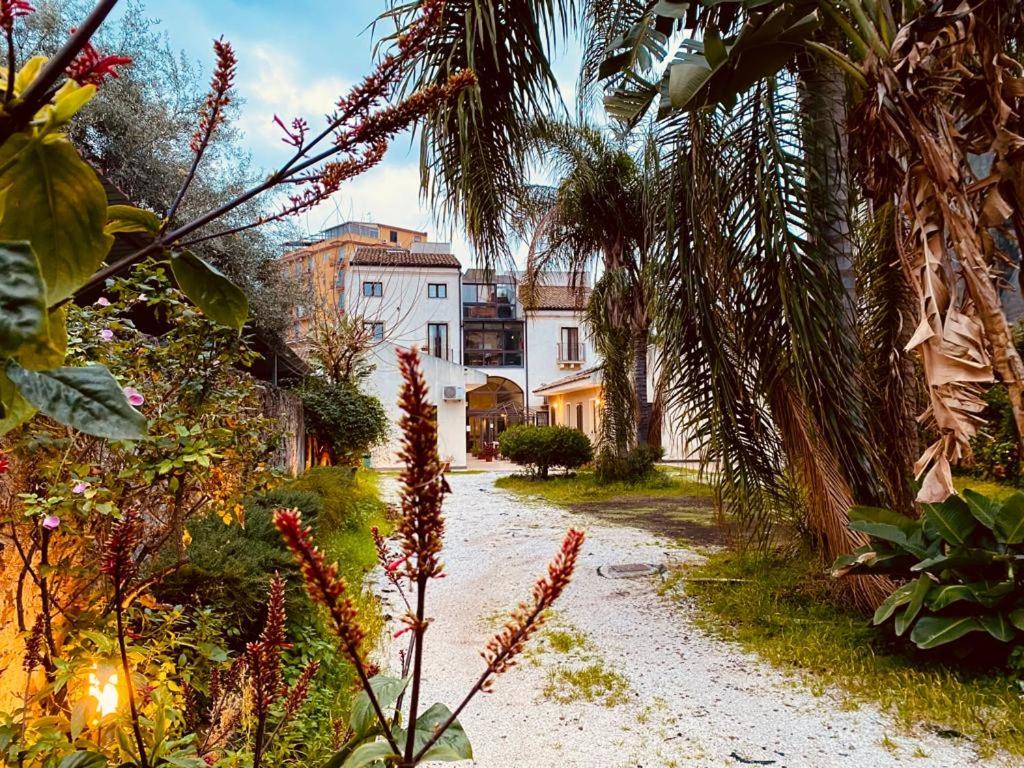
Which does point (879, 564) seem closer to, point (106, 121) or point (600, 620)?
point (600, 620)

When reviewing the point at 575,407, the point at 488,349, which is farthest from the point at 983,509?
the point at 488,349

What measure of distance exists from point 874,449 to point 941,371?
74.3 inches

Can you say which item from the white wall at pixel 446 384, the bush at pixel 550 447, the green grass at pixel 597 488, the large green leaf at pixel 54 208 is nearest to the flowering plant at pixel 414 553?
the large green leaf at pixel 54 208

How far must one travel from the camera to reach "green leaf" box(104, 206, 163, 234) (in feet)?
1.88

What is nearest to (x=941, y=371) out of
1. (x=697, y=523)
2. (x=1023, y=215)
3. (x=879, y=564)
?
(x=1023, y=215)

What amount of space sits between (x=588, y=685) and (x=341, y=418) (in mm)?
9200

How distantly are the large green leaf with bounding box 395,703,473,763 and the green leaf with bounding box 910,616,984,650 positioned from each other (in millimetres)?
3412

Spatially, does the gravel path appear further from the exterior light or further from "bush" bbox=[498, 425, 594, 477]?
"bush" bbox=[498, 425, 594, 477]

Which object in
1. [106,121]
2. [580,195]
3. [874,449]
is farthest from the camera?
[580,195]

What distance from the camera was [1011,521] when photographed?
3113 millimetres

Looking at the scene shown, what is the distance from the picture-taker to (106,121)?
21.1 feet

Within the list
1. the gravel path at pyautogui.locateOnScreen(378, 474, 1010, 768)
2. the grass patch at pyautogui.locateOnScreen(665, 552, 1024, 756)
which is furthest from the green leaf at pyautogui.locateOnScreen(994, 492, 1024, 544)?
the gravel path at pyautogui.locateOnScreen(378, 474, 1010, 768)

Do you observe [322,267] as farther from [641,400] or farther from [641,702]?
[641,702]

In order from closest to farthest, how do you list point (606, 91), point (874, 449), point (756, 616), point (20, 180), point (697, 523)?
point (20, 180) < point (874, 449) < point (756, 616) < point (606, 91) < point (697, 523)
